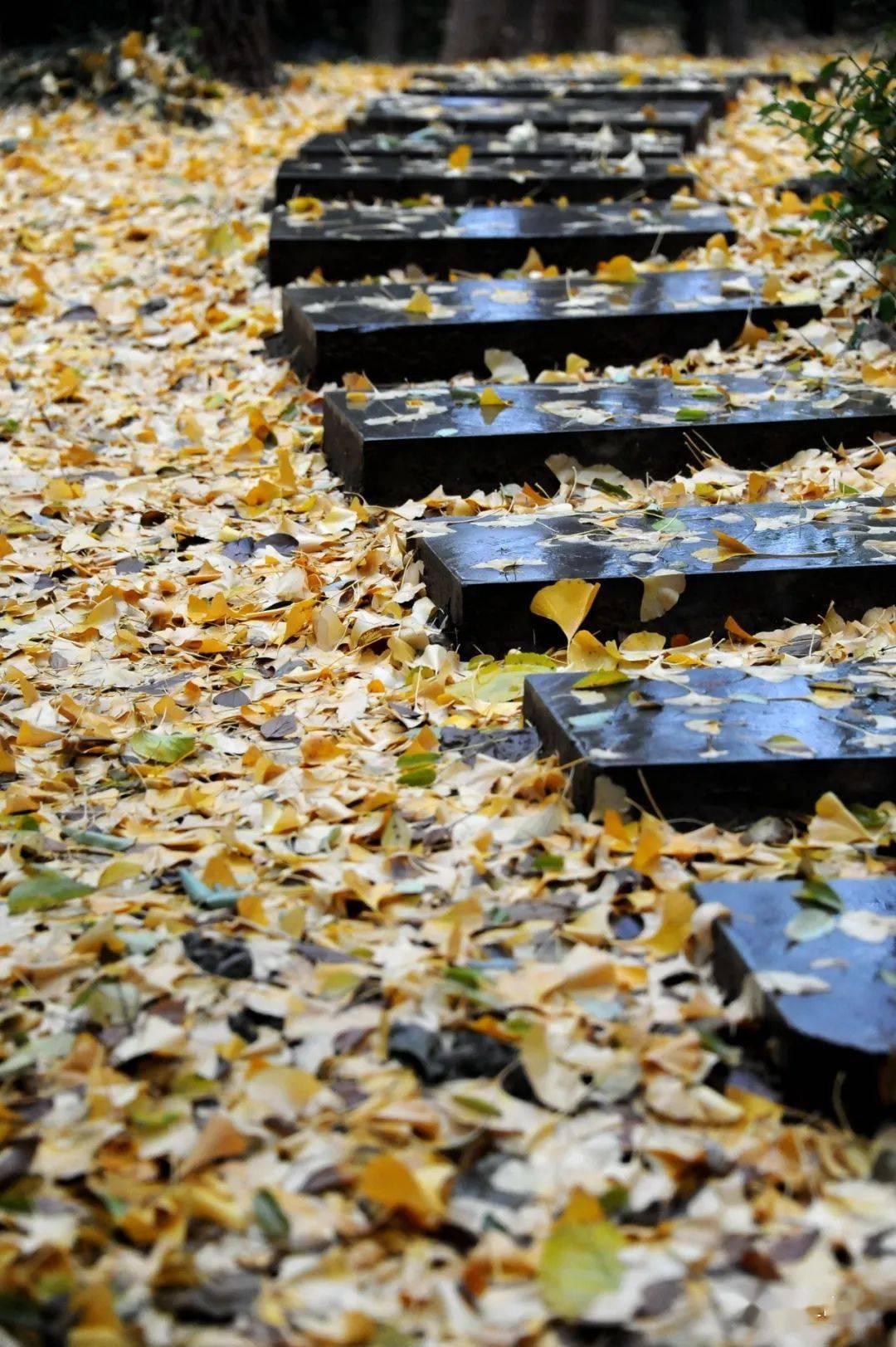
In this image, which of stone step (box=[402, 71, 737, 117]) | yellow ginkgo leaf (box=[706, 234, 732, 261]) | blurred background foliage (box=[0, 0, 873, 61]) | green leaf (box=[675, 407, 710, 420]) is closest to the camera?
green leaf (box=[675, 407, 710, 420])

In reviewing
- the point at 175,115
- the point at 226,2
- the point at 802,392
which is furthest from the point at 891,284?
the point at 226,2

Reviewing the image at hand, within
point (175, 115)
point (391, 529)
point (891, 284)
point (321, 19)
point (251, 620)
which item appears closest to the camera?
point (251, 620)

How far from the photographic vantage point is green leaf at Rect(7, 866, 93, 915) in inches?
74.5

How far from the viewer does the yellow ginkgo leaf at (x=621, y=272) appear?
4145 millimetres

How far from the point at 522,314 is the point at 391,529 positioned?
1052mm

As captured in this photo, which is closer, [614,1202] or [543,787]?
[614,1202]

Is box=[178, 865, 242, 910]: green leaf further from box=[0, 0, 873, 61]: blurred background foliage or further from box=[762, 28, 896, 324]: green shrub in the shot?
box=[0, 0, 873, 61]: blurred background foliage

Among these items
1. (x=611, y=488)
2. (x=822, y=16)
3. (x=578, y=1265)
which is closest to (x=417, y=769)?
(x=578, y=1265)

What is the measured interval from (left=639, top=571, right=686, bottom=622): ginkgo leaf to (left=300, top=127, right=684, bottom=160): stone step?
3.57 metres

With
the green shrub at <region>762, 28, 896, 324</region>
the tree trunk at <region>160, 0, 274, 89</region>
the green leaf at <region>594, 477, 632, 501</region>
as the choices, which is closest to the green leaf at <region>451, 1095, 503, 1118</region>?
the green leaf at <region>594, 477, 632, 501</region>

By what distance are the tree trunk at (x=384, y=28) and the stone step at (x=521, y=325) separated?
11.6 metres

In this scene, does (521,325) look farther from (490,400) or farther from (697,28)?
(697,28)

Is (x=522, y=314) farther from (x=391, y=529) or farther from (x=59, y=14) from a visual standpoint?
(x=59, y=14)

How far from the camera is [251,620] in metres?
2.85
